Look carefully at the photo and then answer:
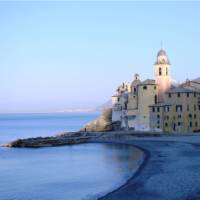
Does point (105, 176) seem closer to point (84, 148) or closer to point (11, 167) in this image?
point (11, 167)

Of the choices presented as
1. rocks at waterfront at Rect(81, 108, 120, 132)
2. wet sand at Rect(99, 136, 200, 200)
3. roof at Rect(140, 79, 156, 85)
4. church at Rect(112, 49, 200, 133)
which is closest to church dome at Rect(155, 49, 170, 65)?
church at Rect(112, 49, 200, 133)

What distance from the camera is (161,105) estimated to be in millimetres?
68000

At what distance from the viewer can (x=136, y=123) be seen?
72.1 meters

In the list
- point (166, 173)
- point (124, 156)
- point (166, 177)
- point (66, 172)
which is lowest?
point (66, 172)

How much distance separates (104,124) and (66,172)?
133 ft

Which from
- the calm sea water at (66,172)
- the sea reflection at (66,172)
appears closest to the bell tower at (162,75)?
the sea reflection at (66,172)

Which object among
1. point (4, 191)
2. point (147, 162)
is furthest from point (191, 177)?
point (4, 191)

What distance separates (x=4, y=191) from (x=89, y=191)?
6.39 metres

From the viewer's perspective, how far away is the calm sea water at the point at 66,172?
3088cm

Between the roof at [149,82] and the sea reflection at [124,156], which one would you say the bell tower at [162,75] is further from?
the sea reflection at [124,156]

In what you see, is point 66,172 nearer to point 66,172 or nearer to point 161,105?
point 66,172

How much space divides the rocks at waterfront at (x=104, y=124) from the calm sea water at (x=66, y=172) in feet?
55.0

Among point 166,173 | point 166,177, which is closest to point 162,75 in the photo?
point 166,173

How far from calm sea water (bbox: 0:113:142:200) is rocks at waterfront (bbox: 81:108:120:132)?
660 inches
